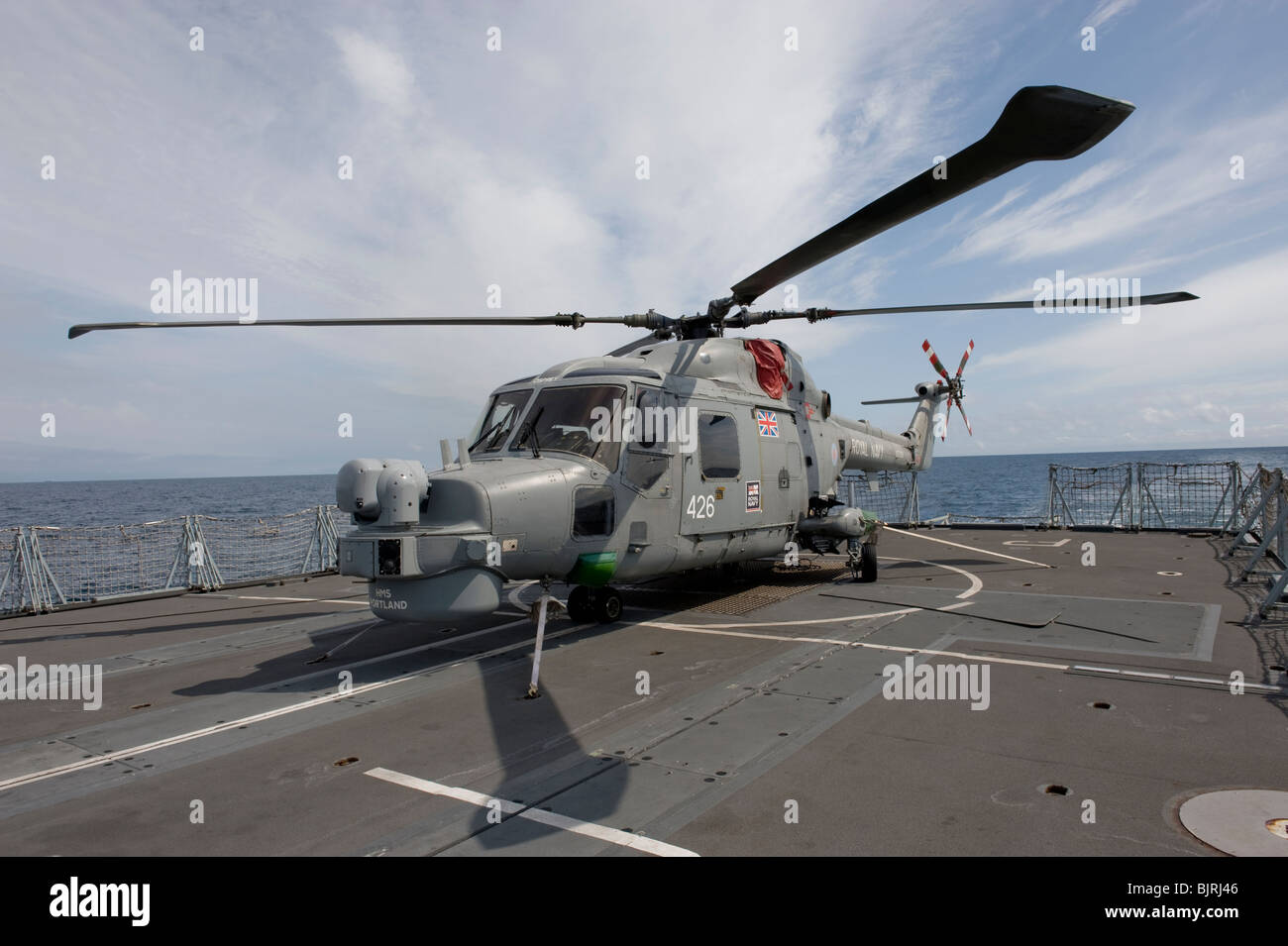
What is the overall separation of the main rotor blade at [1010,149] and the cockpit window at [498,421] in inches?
172

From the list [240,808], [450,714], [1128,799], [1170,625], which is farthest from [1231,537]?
[240,808]

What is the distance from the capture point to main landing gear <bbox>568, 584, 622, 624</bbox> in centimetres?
1005

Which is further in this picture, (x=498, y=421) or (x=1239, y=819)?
(x=498, y=421)

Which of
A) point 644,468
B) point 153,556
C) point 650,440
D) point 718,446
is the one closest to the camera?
point 644,468

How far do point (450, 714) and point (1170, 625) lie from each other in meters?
8.44

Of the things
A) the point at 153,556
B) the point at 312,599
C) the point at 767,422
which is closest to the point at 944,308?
the point at 767,422

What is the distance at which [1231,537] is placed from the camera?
16.7 meters

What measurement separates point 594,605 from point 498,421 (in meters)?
2.89

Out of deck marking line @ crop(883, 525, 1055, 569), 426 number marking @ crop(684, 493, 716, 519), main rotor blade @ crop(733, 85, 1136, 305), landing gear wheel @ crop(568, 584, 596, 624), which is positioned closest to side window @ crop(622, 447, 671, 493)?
426 number marking @ crop(684, 493, 716, 519)

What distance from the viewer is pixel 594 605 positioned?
10.1 meters

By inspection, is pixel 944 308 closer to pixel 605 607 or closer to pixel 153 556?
pixel 605 607

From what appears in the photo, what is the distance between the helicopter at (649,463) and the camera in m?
6.87
